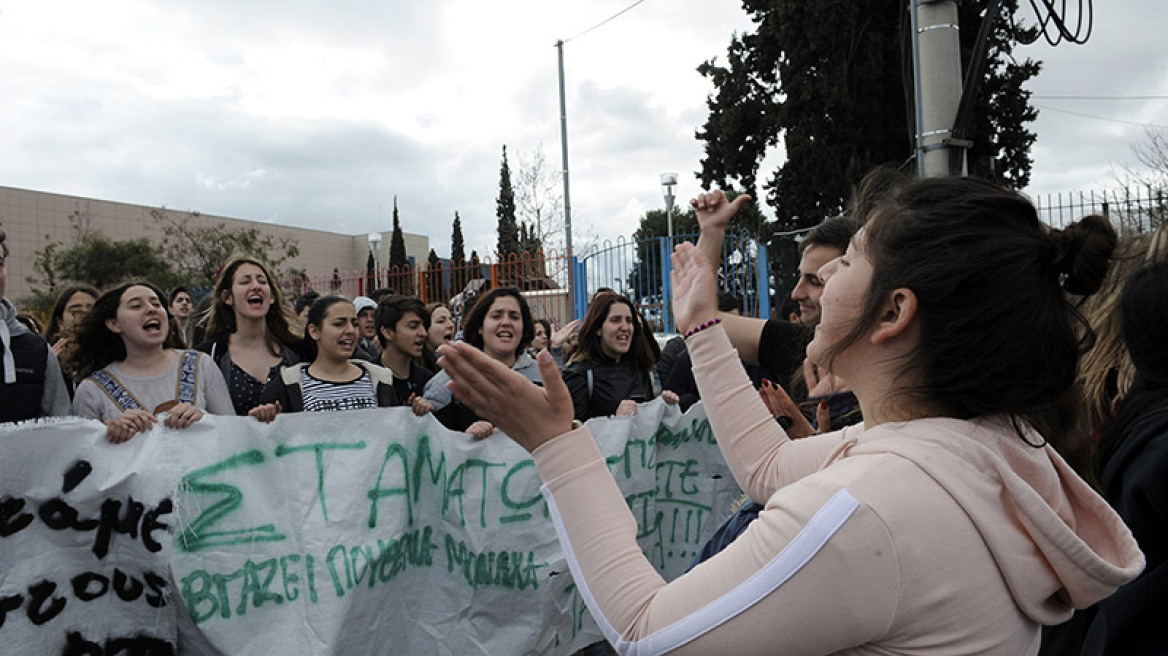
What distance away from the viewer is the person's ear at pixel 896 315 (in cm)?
106

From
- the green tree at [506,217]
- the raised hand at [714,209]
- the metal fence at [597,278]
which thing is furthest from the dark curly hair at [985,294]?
the green tree at [506,217]

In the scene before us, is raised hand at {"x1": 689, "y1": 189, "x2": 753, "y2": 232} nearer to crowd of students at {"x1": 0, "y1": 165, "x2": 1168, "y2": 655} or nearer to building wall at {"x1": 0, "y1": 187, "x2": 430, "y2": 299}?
crowd of students at {"x1": 0, "y1": 165, "x2": 1168, "y2": 655}

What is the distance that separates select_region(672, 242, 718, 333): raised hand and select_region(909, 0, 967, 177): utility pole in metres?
4.85

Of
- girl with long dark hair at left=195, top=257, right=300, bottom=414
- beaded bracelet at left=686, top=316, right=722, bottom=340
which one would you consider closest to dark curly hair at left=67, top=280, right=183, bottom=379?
girl with long dark hair at left=195, top=257, right=300, bottom=414

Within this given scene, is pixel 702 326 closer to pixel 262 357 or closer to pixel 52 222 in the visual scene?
pixel 262 357

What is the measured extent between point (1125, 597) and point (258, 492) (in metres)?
2.81

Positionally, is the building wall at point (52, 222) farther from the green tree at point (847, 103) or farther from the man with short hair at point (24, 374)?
the man with short hair at point (24, 374)

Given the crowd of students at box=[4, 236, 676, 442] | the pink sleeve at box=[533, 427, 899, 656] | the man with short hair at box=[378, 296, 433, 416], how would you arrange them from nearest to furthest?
the pink sleeve at box=[533, 427, 899, 656] < the crowd of students at box=[4, 236, 676, 442] < the man with short hair at box=[378, 296, 433, 416]

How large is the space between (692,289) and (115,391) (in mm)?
3106

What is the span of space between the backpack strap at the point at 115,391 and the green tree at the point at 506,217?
16.9 m

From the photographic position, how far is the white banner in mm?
2777

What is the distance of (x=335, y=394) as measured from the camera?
13.2 feet

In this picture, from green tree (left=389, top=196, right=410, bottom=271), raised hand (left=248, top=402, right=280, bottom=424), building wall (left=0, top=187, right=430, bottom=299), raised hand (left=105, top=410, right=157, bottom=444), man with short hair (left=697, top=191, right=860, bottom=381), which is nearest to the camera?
man with short hair (left=697, top=191, right=860, bottom=381)

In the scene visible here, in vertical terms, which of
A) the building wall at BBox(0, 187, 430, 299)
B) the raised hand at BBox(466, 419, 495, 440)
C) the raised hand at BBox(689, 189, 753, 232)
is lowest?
the raised hand at BBox(466, 419, 495, 440)
